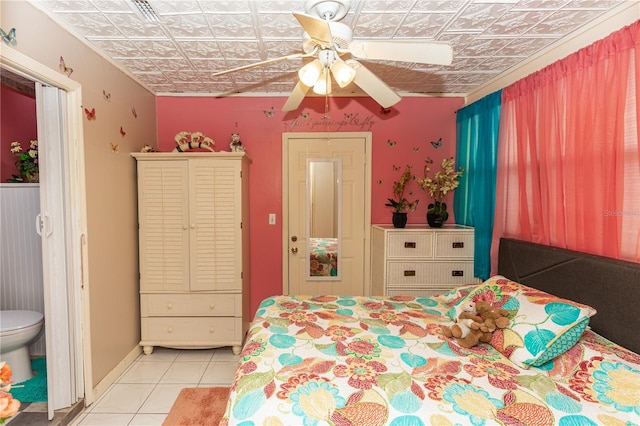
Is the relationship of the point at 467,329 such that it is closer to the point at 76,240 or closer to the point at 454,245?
the point at 454,245

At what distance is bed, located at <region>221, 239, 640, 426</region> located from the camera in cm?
125

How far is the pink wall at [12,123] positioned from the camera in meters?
2.89

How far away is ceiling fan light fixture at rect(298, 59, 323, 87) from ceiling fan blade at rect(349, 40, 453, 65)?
0.17 meters

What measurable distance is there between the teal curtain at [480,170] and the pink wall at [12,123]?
12.9 feet

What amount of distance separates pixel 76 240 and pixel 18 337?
902mm

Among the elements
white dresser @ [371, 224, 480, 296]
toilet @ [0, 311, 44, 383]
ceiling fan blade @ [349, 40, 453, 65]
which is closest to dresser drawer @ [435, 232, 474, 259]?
white dresser @ [371, 224, 480, 296]

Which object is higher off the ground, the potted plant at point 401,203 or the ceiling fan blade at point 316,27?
the ceiling fan blade at point 316,27

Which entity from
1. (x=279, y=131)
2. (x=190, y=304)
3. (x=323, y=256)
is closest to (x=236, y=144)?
(x=279, y=131)

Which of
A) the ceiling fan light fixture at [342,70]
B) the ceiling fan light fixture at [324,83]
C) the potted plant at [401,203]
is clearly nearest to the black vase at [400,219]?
the potted plant at [401,203]

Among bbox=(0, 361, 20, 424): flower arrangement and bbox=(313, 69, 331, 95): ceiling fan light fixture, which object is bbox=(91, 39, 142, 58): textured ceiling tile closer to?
bbox=(313, 69, 331, 95): ceiling fan light fixture

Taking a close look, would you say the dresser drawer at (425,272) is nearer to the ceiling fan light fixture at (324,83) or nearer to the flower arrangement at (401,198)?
the flower arrangement at (401,198)

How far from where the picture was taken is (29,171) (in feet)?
9.29

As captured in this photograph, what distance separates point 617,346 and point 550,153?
47.2 inches

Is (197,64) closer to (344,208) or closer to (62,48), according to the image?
(62,48)
